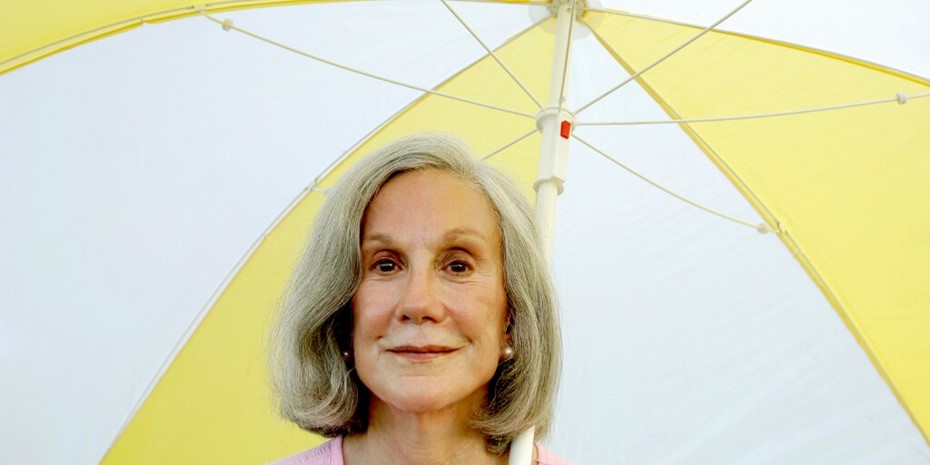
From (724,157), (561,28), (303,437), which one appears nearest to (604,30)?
(561,28)

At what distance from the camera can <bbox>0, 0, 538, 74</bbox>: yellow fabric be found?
2.67 meters

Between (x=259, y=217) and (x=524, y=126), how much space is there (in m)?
1.01

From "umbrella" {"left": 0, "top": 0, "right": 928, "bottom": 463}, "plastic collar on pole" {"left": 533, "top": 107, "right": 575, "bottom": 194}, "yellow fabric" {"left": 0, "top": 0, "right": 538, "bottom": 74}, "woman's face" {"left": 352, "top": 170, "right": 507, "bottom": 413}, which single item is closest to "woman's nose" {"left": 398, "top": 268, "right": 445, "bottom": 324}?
"woman's face" {"left": 352, "top": 170, "right": 507, "bottom": 413}

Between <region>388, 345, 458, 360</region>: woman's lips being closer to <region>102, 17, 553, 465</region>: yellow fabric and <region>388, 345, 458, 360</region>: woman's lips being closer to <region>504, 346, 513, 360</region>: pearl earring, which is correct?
<region>504, 346, 513, 360</region>: pearl earring

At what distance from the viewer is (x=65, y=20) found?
2.72m

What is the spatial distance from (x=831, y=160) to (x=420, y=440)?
1990 millimetres

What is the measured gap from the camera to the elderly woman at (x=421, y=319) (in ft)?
6.55

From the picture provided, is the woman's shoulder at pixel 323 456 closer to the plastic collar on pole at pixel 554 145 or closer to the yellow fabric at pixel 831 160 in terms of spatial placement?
the plastic collar on pole at pixel 554 145

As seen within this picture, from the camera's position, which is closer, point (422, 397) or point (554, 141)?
point (422, 397)

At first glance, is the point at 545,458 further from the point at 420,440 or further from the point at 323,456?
the point at 323,456

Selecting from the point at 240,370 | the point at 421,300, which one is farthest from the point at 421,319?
the point at 240,370

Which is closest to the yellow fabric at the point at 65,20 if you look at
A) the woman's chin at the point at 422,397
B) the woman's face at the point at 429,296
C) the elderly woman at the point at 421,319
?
the elderly woman at the point at 421,319

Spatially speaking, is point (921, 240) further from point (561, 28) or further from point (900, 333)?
point (561, 28)

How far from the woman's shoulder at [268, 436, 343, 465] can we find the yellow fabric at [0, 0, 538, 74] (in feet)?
4.21
